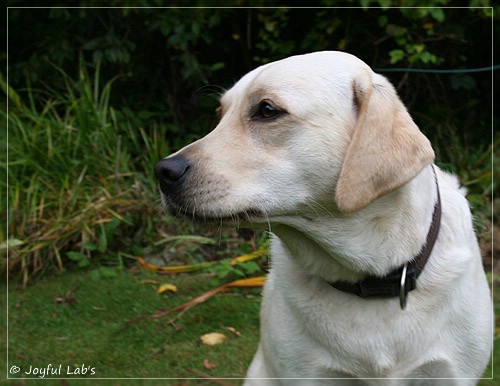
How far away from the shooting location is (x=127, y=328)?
175 inches

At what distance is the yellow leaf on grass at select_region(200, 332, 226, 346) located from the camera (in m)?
4.21

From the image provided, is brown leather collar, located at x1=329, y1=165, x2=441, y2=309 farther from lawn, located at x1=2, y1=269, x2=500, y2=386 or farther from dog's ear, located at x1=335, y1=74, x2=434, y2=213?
lawn, located at x1=2, y1=269, x2=500, y2=386

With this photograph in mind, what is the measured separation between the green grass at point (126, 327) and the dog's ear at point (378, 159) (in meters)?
1.80

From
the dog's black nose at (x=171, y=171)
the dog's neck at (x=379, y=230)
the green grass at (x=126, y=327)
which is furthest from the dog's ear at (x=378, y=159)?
the green grass at (x=126, y=327)

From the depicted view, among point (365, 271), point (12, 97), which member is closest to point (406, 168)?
point (365, 271)

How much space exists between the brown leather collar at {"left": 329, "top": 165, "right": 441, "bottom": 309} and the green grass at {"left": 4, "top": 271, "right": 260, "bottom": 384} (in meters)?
1.42

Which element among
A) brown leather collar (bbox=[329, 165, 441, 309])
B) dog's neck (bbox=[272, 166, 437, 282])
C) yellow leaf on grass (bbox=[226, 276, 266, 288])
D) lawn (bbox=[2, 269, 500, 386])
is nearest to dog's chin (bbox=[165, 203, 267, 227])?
dog's neck (bbox=[272, 166, 437, 282])

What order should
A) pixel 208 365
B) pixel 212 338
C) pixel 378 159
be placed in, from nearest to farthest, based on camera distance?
pixel 378 159 < pixel 208 365 < pixel 212 338

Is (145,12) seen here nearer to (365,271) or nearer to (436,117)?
(436,117)

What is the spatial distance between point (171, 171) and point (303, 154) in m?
0.43

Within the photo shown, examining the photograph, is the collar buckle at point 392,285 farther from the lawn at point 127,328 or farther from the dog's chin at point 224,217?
the lawn at point 127,328

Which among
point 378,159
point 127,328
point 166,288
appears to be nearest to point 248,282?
point 166,288

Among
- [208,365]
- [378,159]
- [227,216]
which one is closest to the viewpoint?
[378,159]

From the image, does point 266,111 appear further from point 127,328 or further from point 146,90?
point 146,90
